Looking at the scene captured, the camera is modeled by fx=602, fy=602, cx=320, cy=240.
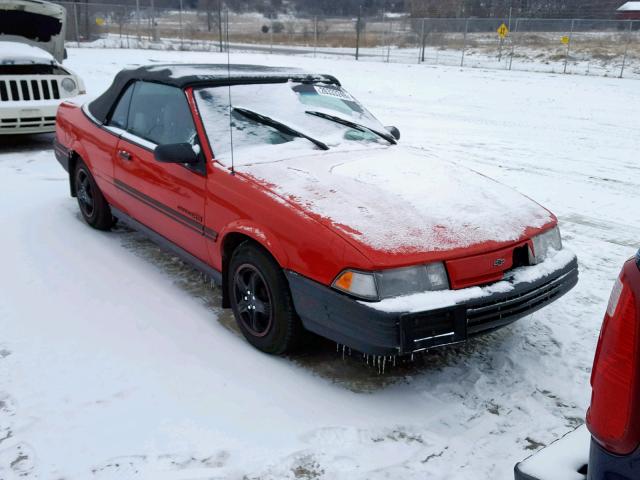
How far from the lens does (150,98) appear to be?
4539 mm

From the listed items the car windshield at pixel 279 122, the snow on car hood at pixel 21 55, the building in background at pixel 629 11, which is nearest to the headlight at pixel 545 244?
the car windshield at pixel 279 122

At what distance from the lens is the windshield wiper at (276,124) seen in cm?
406

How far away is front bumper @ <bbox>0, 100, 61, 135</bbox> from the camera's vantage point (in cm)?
765

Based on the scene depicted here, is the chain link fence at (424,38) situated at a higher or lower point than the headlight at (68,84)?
higher

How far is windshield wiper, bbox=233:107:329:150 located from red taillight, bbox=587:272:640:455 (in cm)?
273

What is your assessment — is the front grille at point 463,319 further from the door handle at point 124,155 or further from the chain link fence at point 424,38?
the chain link fence at point 424,38

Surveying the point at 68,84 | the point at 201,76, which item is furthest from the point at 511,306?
the point at 68,84

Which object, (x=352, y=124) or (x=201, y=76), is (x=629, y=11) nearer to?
(x=352, y=124)

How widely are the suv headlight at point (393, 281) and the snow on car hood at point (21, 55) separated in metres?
6.91

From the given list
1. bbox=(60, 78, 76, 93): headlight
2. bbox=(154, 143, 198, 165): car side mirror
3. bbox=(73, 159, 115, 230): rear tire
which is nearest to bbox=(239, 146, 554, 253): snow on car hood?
bbox=(154, 143, 198, 165): car side mirror

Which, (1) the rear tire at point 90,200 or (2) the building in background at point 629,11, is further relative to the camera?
(2) the building in background at point 629,11

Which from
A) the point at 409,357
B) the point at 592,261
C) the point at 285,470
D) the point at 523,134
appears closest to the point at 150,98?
the point at 409,357

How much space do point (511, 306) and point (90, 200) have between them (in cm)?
384

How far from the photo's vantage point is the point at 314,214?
3.06 meters
